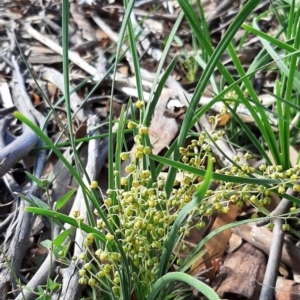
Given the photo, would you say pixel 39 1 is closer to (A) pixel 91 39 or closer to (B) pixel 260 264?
(A) pixel 91 39

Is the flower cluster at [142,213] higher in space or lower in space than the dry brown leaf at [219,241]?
higher

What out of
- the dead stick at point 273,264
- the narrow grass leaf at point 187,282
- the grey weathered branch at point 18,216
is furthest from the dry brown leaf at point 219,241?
the grey weathered branch at point 18,216

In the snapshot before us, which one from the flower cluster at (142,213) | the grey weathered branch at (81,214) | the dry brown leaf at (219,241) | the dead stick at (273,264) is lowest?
the dry brown leaf at (219,241)

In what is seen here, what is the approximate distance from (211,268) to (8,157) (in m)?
0.60

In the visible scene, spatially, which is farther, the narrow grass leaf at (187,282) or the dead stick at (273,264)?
the dead stick at (273,264)

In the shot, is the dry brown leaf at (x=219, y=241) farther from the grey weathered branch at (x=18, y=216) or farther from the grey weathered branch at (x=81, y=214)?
the grey weathered branch at (x=18, y=216)

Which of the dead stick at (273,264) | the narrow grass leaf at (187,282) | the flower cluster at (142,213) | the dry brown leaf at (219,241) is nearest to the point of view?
the narrow grass leaf at (187,282)

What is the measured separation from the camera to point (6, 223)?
1.18m

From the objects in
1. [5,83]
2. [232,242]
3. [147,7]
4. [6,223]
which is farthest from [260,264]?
[147,7]

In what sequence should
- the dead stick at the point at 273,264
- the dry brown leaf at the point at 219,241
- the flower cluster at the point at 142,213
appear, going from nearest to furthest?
the flower cluster at the point at 142,213 < the dead stick at the point at 273,264 < the dry brown leaf at the point at 219,241

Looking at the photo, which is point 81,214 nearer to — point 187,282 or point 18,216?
point 18,216

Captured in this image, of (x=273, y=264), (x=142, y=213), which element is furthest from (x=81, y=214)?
(x=273, y=264)

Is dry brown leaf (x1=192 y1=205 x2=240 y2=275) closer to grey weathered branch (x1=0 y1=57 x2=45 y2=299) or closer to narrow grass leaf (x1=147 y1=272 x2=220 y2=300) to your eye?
narrow grass leaf (x1=147 y1=272 x2=220 y2=300)

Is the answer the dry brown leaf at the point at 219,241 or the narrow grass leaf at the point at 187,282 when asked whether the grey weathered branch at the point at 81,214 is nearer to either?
the narrow grass leaf at the point at 187,282
